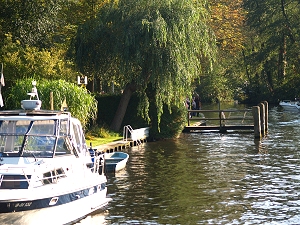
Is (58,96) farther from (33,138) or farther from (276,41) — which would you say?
(276,41)

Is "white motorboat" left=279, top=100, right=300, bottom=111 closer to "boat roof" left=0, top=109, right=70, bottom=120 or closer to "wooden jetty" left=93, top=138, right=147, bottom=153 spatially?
"wooden jetty" left=93, top=138, right=147, bottom=153

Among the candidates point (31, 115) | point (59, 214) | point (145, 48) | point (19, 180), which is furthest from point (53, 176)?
point (145, 48)

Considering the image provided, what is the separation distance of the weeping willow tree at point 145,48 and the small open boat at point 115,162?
10.4 m

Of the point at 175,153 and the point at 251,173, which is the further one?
the point at 175,153

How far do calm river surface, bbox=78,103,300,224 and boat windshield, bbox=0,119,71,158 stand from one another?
8.19 ft

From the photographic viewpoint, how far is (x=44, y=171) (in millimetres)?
19375

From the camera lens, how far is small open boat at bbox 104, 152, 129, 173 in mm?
29844

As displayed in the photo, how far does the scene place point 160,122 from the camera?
1789 inches

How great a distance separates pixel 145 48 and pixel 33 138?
71.2 ft

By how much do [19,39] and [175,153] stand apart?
1483 cm

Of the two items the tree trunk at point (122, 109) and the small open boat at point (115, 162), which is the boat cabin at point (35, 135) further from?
the tree trunk at point (122, 109)

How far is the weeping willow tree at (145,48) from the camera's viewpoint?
41.7 m

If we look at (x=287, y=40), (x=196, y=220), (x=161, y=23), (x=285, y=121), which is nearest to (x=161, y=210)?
(x=196, y=220)

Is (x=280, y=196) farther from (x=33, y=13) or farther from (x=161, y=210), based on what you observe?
(x=33, y=13)
